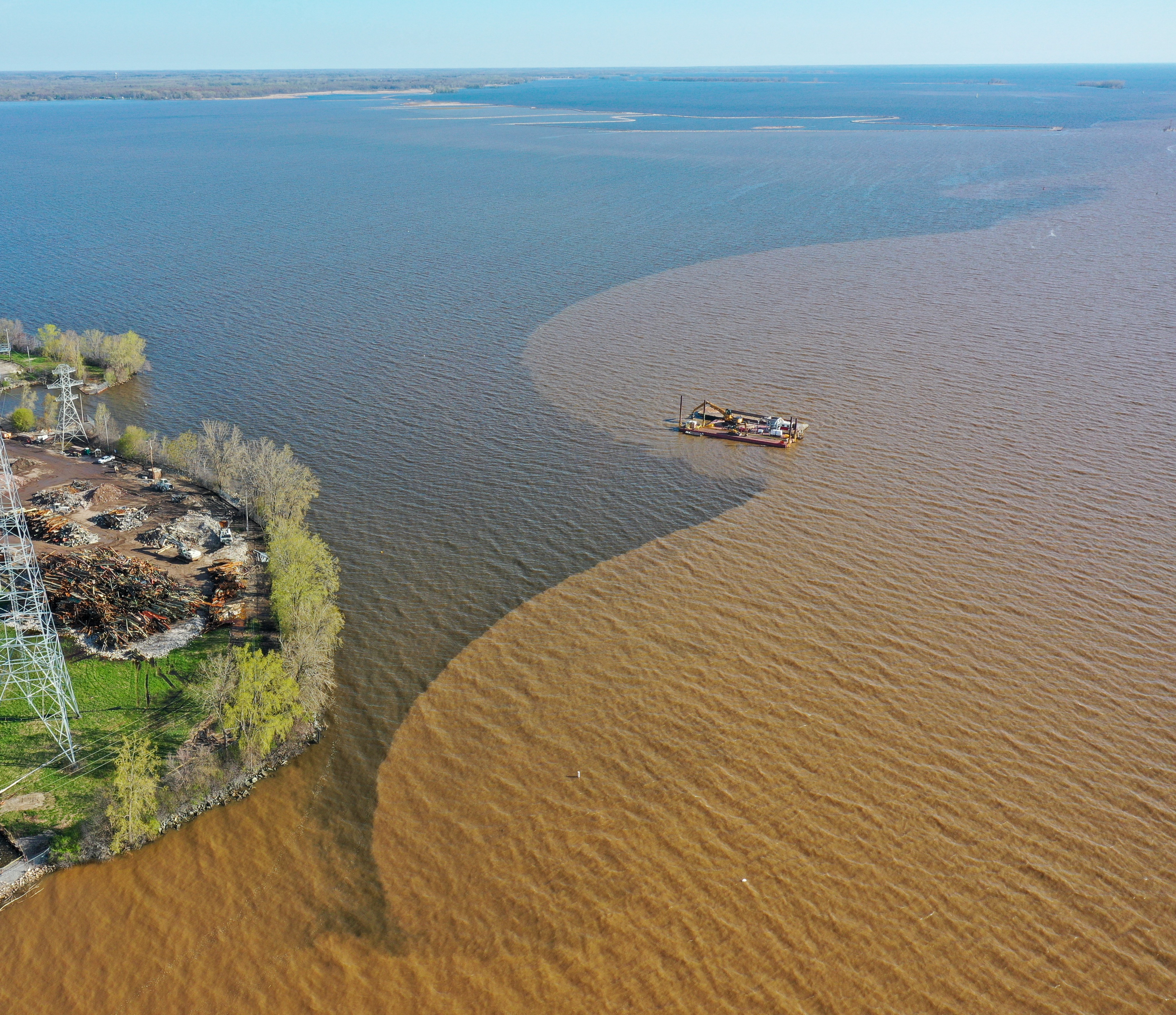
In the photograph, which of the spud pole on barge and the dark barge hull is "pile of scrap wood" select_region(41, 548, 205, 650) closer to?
the dark barge hull

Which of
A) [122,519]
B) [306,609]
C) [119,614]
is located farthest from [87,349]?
[306,609]

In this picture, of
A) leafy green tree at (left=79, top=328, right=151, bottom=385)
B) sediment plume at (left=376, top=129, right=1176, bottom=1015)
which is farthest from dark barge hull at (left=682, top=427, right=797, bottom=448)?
leafy green tree at (left=79, top=328, right=151, bottom=385)

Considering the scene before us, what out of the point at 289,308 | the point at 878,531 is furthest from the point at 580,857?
the point at 289,308

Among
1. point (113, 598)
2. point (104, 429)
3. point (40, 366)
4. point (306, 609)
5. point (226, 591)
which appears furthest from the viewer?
point (40, 366)

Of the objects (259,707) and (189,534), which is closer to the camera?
(259,707)

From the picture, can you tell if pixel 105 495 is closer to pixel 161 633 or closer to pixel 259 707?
pixel 161 633

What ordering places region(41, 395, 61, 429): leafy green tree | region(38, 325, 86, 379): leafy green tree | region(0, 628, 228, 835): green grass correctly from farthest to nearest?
region(38, 325, 86, 379): leafy green tree < region(41, 395, 61, 429): leafy green tree < region(0, 628, 228, 835): green grass
